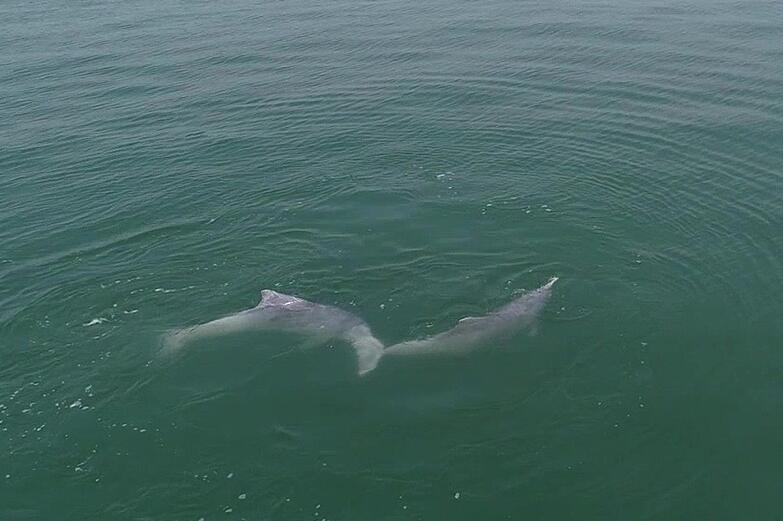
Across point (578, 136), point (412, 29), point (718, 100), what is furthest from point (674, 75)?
point (412, 29)

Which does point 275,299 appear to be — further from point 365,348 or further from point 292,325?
point 365,348

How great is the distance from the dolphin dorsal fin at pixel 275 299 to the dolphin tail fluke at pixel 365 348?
4.30 metres

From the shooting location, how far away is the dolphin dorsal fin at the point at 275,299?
42.6m

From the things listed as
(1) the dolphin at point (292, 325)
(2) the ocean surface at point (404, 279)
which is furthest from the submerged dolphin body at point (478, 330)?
(1) the dolphin at point (292, 325)

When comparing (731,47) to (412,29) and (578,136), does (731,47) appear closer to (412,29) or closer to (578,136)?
(578,136)

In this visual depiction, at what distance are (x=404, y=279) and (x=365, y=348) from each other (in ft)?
21.9

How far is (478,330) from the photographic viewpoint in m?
40.4

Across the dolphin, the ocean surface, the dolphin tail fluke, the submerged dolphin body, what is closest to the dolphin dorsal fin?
the dolphin

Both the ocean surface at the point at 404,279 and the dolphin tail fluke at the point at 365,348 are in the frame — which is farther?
the dolphin tail fluke at the point at 365,348

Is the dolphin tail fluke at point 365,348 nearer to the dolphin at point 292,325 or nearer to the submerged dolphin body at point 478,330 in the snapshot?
the dolphin at point 292,325

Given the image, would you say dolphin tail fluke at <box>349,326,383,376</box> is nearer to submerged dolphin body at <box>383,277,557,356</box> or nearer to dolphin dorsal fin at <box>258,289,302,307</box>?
submerged dolphin body at <box>383,277,557,356</box>

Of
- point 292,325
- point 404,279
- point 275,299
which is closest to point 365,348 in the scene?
point 292,325

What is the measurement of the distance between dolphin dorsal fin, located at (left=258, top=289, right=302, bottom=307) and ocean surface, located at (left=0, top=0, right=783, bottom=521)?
1.96 meters

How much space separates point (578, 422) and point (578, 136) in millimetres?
33880
